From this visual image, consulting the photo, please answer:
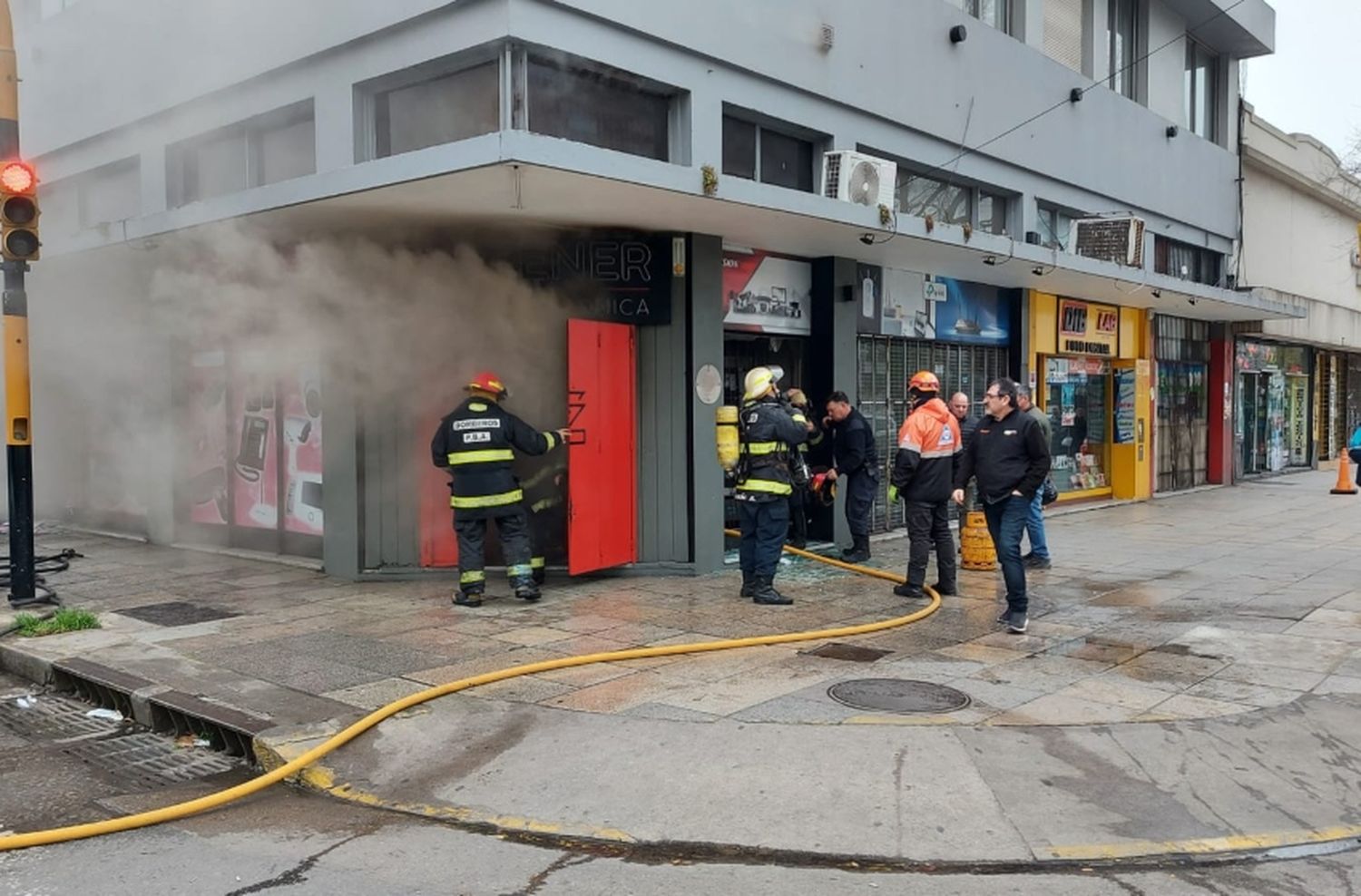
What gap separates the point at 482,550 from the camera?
795cm

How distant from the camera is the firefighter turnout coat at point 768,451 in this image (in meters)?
7.88

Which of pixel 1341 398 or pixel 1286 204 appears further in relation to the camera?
pixel 1341 398

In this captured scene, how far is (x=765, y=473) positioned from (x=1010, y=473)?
68.7 inches

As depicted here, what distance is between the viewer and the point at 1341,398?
26297mm

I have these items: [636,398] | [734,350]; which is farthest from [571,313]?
[734,350]

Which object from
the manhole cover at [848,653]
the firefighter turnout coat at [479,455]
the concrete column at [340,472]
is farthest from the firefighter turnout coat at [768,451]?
the concrete column at [340,472]

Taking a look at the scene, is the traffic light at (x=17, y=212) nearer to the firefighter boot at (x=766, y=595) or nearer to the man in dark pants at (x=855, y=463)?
the firefighter boot at (x=766, y=595)

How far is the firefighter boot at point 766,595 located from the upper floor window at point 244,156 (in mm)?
5083

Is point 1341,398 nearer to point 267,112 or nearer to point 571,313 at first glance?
point 571,313

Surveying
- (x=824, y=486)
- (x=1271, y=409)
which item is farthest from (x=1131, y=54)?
(x=824, y=486)

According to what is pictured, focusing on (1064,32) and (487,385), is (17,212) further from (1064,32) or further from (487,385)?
(1064,32)

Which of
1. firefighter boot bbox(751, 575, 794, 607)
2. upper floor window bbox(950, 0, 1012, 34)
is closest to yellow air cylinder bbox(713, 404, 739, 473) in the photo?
firefighter boot bbox(751, 575, 794, 607)

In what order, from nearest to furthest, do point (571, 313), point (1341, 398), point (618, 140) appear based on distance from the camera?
1. point (618, 140)
2. point (571, 313)
3. point (1341, 398)

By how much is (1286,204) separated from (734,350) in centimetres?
1618
